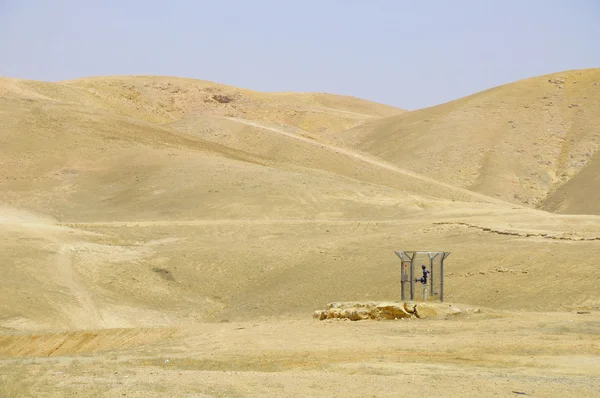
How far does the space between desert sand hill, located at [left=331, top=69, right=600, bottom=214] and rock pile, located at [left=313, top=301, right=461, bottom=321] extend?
3857cm

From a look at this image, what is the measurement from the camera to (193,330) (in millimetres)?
20953

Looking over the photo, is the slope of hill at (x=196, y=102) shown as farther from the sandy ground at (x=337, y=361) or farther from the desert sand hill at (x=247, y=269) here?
the sandy ground at (x=337, y=361)

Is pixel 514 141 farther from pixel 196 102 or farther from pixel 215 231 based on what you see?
pixel 215 231

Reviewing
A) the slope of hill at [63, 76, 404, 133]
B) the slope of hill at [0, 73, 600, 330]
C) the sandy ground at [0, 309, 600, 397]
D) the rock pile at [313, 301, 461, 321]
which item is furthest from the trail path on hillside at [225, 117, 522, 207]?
the sandy ground at [0, 309, 600, 397]

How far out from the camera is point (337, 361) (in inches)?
633

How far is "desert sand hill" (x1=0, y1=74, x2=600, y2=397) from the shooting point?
15086 mm

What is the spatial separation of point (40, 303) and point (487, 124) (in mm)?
55064

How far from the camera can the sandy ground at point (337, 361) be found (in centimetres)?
Result: 1330

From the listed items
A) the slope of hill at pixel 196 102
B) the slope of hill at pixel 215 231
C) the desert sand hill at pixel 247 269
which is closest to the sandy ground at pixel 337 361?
the desert sand hill at pixel 247 269

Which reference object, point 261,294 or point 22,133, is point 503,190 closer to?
point 22,133

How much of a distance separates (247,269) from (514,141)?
45950 millimetres

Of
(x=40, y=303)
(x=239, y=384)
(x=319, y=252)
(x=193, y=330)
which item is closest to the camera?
(x=239, y=384)

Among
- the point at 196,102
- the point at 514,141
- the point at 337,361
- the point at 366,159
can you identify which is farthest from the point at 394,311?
the point at 196,102

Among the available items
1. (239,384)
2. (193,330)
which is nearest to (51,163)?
(193,330)
